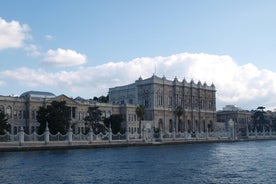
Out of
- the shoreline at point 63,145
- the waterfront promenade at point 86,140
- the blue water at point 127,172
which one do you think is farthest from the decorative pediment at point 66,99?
the blue water at point 127,172

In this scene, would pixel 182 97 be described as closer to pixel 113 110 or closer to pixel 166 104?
pixel 166 104

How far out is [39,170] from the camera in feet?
119

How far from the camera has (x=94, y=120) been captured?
91.0 metres

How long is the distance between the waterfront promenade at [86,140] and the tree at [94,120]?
6635 mm

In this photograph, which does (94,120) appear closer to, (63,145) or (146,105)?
(63,145)

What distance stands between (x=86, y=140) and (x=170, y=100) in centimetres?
5271

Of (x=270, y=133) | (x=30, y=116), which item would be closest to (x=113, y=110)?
(x=30, y=116)

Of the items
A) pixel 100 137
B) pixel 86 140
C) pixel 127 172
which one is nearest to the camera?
pixel 127 172

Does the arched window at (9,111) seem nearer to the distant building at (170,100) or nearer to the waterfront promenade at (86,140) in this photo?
the waterfront promenade at (86,140)

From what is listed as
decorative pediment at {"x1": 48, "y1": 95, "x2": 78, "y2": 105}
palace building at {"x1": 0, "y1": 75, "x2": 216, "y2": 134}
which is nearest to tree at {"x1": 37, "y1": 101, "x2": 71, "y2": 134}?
palace building at {"x1": 0, "y1": 75, "x2": 216, "y2": 134}

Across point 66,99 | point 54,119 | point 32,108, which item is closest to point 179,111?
point 66,99

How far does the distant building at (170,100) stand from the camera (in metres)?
116

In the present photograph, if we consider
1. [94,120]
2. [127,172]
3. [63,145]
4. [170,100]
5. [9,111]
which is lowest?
[127,172]

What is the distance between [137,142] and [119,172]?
46.1 meters
